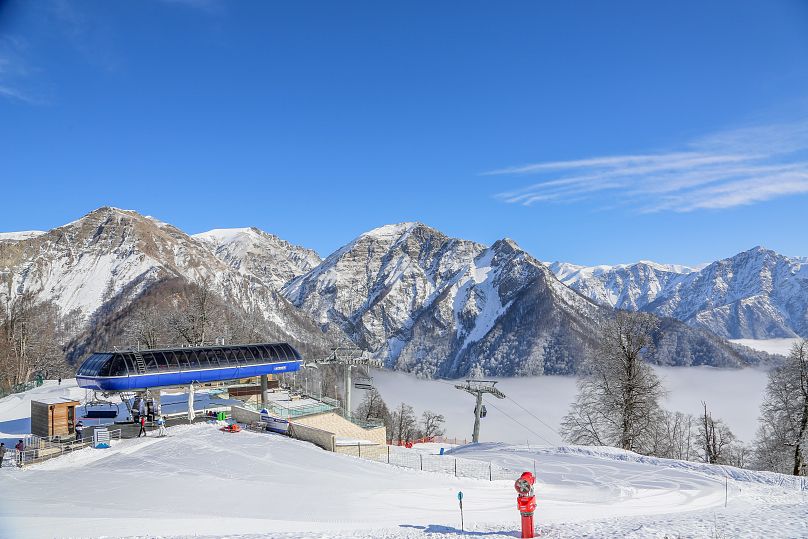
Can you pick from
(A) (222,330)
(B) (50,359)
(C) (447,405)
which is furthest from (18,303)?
(C) (447,405)

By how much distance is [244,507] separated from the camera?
19.2 metres

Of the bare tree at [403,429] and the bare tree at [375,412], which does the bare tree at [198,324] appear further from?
the bare tree at [403,429]

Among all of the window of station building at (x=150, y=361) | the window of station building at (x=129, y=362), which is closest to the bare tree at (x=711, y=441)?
the window of station building at (x=150, y=361)

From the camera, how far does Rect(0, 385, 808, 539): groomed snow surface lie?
16.0 metres

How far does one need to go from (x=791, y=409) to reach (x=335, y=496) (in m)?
35.9

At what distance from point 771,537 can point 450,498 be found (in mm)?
11002

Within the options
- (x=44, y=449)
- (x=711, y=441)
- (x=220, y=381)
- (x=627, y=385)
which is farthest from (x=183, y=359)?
(x=711, y=441)

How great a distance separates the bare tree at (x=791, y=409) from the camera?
127 ft

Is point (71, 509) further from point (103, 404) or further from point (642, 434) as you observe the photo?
point (642, 434)

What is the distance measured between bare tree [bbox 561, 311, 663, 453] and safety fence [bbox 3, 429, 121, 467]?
35.7 meters

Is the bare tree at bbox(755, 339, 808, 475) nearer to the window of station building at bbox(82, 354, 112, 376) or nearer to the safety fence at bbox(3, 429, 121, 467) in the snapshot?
the safety fence at bbox(3, 429, 121, 467)

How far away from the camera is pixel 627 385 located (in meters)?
42.2

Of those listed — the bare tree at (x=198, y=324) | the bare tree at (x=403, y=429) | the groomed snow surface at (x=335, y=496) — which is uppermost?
the bare tree at (x=198, y=324)

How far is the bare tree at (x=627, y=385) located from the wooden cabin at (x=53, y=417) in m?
36.5
